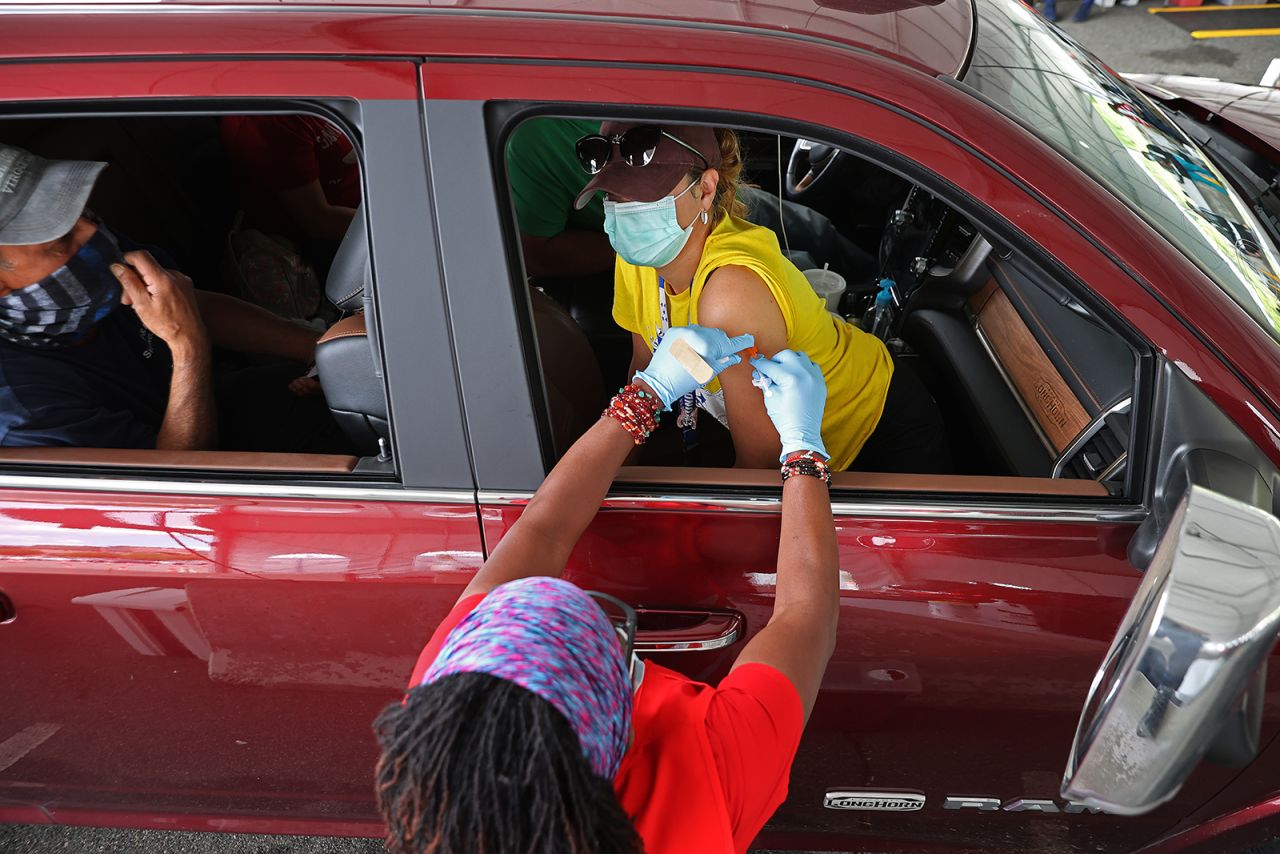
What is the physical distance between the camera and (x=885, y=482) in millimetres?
1437

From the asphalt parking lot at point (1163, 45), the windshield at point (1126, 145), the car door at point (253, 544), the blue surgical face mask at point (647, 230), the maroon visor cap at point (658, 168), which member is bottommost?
the car door at point (253, 544)

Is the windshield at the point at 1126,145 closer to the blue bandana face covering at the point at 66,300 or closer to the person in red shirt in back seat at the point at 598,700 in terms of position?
the person in red shirt in back seat at the point at 598,700

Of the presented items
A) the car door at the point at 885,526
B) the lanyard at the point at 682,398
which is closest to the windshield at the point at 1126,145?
the car door at the point at 885,526

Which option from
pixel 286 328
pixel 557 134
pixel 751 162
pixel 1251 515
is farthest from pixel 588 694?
pixel 751 162

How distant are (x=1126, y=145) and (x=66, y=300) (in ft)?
6.67

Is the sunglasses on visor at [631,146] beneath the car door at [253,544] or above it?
above

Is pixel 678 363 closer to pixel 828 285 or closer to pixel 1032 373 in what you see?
pixel 1032 373

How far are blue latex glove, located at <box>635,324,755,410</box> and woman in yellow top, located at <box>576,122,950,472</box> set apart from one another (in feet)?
0.27

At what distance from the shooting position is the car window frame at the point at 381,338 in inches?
48.5

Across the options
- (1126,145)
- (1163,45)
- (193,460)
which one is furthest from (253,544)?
(1163,45)

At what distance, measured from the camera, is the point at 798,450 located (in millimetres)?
1424

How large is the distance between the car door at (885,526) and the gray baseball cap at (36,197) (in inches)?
34.0

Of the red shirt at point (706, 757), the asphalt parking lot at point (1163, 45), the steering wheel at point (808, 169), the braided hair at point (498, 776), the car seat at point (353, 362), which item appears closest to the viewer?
the braided hair at point (498, 776)

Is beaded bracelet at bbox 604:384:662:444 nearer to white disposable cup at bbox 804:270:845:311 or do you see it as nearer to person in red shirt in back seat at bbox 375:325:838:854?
person in red shirt in back seat at bbox 375:325:838:854
